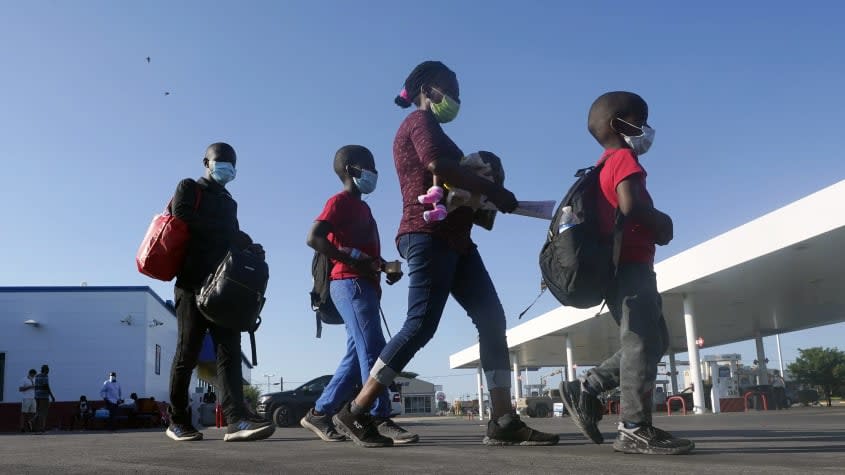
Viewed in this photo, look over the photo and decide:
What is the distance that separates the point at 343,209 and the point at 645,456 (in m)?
2.54

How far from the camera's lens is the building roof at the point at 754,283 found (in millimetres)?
14727

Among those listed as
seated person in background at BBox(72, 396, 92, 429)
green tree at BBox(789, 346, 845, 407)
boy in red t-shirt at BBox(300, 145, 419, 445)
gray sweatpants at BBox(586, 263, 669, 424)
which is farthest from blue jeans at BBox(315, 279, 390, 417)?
green tree at BBox(789, 346, 845, 407)

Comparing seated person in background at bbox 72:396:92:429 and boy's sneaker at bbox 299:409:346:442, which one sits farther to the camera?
seated person in background at bbox 72:396:92:429

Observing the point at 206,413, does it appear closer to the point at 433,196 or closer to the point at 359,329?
the point at 359,329

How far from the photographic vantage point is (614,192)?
11.5 feet

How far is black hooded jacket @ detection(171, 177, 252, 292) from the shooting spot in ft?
16.3

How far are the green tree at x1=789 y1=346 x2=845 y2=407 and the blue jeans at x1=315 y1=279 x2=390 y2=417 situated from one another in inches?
2435

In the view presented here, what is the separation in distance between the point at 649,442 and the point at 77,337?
1002 inches

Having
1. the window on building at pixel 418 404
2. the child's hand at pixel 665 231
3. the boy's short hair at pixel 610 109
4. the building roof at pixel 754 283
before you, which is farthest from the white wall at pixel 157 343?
the window on building at pixel 418 404

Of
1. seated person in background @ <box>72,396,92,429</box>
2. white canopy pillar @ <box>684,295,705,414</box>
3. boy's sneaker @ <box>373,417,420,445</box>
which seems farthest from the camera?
seated person in background @ <box>72,396,92,429</box>

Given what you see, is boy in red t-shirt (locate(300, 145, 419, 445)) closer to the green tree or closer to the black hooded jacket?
the black hooded jacket

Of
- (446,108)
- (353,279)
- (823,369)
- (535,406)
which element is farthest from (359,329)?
(823,369)

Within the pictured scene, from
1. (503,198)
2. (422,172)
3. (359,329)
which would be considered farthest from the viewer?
(359,329)

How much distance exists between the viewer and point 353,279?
4.80m
